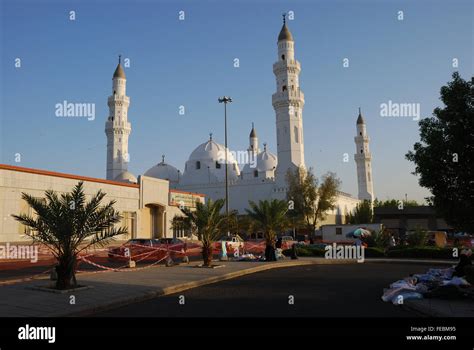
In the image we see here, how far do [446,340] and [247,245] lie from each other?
2468cm

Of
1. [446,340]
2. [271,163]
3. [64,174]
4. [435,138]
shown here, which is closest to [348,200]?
[271,163]

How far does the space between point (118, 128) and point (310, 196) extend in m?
30.2

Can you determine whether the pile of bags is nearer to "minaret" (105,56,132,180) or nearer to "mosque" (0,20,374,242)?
"mosque" (0,20,374,242)

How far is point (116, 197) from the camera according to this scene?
32531mm

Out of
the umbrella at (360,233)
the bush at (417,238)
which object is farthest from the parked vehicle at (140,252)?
the bush at (417,238)

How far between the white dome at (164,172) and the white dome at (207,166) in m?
2.55

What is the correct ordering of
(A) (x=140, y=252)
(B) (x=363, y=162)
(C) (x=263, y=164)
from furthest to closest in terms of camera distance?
(B) (x=363, y=162) < (C) (x=263, y=164) < (A) (x=140, y=252)

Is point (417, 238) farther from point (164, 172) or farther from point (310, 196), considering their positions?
point (164, 172)

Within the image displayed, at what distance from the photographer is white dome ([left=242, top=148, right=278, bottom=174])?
7444 centimetres

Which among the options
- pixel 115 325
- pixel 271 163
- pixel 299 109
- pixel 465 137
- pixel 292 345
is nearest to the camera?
pixel 292 345

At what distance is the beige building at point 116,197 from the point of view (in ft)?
81.4

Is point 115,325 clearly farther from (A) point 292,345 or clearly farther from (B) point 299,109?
(B) point 299,109

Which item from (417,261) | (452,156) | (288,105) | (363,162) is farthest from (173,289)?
(363,162)

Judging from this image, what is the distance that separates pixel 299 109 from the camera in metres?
58.2
